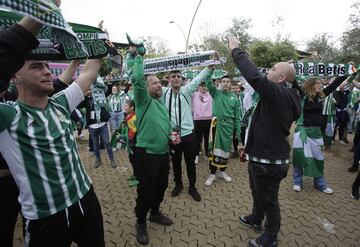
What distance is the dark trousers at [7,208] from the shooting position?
2244 mm

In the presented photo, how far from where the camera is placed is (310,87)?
14.3ft

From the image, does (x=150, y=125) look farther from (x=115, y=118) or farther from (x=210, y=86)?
(x=115, y=118)

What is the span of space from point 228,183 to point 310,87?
2.45m

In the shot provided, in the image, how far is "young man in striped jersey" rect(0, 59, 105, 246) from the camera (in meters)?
1.60

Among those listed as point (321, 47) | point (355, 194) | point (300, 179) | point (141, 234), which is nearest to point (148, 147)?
point (141, 234)

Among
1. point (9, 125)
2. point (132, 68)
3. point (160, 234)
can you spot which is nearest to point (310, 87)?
point (132, 68)

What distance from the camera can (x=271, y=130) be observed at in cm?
274

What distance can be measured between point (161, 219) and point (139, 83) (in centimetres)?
207

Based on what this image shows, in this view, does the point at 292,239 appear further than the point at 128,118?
No

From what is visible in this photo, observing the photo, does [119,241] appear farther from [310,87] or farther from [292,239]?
[310,87]

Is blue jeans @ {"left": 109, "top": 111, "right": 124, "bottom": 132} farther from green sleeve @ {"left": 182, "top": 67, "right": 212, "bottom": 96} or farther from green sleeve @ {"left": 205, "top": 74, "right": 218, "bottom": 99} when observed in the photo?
green sleeve @ {"left": 182, "top": 67, "right": 212, "bottom": 96}

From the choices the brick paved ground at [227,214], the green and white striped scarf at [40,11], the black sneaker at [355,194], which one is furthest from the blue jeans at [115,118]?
the green and white striped scarf at [40,11]

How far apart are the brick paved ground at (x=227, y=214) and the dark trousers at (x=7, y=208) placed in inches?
52.6

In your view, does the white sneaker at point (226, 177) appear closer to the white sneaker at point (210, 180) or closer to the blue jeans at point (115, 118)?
the white sneaker at point (210, 180)
